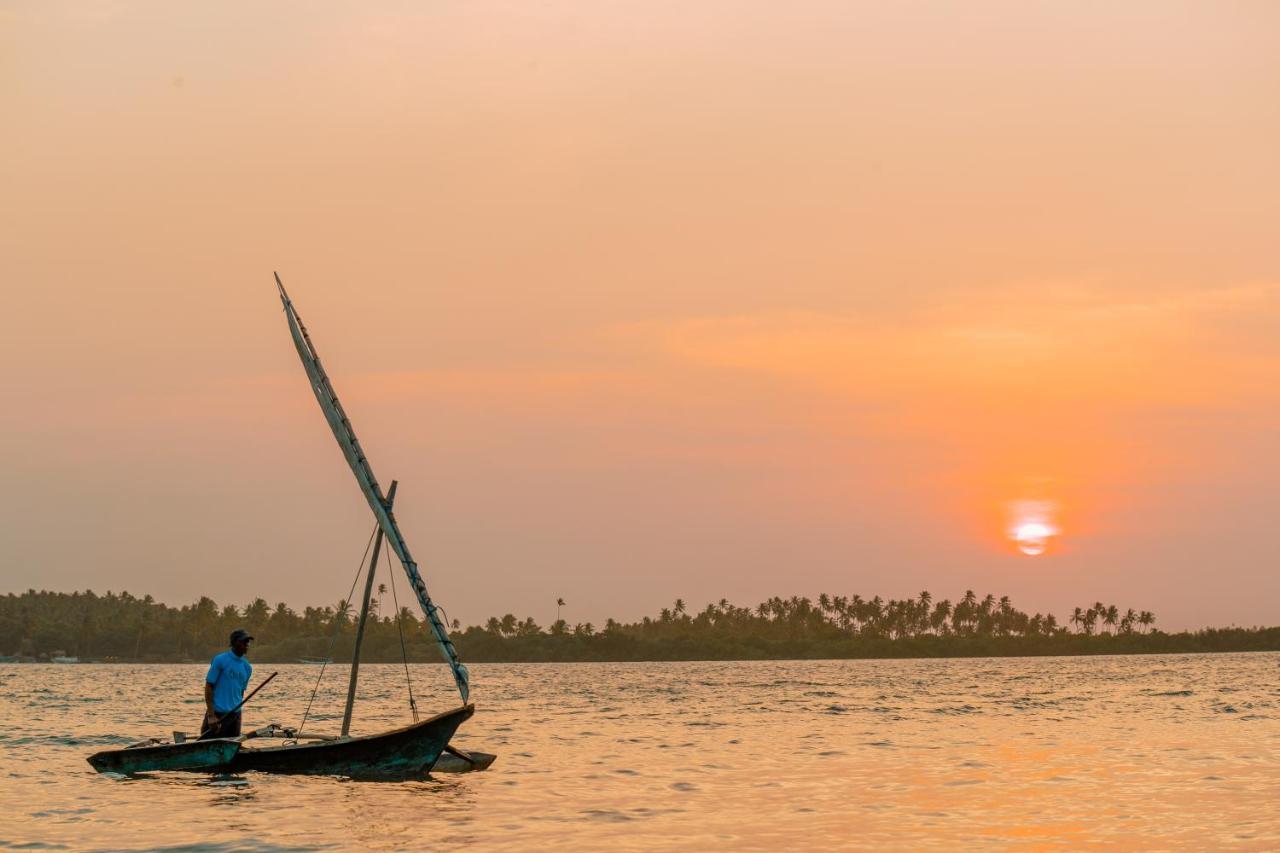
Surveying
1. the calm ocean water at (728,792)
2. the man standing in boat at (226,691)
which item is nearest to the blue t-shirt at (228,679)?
the man standing in boat at (226,691)

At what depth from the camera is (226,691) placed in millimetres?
30188

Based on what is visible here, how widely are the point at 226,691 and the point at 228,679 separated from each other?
31cm

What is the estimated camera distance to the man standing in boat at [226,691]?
29.9 meters

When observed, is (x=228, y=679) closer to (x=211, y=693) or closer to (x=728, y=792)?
(x=211, y=693)

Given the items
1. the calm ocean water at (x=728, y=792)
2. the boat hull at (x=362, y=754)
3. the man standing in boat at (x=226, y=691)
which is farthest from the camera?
the boat hull at (x=362, y=754)

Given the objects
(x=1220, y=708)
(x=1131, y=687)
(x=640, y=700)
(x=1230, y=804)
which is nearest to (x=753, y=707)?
(x=640, y=700)

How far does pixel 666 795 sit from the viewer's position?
1235 inches

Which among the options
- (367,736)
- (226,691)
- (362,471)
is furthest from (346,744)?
(362,471)

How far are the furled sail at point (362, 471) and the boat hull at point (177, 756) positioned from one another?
5.06 metres

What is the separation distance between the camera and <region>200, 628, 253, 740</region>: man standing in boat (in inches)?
1176

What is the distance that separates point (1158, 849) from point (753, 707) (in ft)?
185

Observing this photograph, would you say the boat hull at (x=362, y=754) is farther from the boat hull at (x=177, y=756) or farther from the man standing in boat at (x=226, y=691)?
the man standing in boat at (x=226, y=691)

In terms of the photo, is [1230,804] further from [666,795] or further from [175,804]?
[175,804]

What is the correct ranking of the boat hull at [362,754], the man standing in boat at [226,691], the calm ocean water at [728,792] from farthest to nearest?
the boat hull at [362,754], the man standing in boat at [226,691], the calm ocean water at [728,792]
